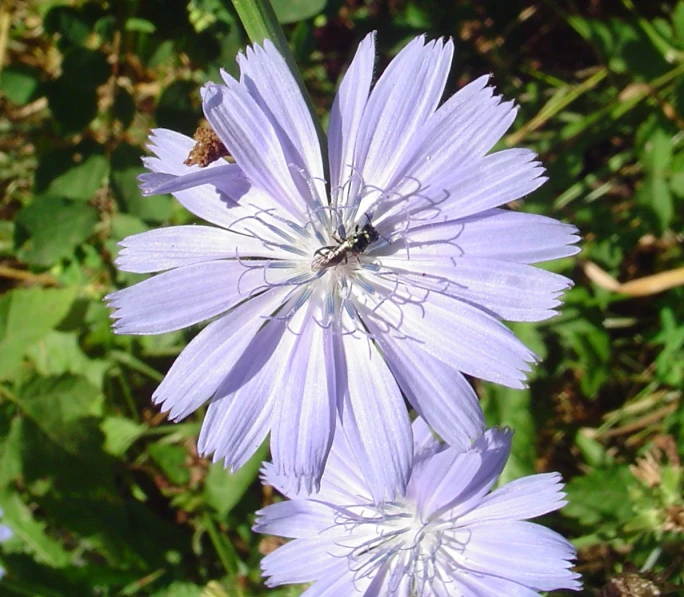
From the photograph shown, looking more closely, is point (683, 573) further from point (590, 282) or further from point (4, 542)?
point (4, 542)

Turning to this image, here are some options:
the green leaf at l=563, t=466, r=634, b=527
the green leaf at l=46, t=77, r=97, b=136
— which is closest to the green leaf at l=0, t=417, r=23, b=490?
the green leaf at l=46, t=77, r=97, b=136

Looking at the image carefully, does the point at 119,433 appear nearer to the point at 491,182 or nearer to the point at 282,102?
the point at 282,102

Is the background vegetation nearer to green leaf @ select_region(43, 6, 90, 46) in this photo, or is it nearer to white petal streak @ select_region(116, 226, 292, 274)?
green leaf @ select_region(43, 6, 90, 46)

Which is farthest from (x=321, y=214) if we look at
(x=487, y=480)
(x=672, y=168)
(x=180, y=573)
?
(x=180, y=573)

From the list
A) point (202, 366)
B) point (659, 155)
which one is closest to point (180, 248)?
point (202, 366)

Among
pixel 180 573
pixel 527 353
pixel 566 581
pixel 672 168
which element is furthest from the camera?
pixel 180 573

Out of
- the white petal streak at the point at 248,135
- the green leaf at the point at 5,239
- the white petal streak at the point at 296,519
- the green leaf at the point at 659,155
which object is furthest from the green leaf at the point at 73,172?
the green leaf at the point at 659,155
